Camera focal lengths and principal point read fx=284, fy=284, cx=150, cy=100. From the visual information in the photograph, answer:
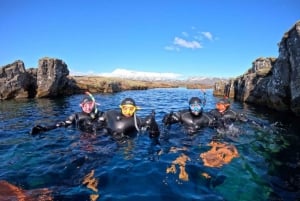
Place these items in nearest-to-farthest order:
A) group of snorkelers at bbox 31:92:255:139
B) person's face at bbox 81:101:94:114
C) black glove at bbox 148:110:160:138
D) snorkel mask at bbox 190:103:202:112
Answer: black glove at bbox 148:110:160:138
group of snorkelers at bbox 31:92:255:139
snorkel mask at bbox 190:103:202:112
person's face at bbox 81:101:94:114

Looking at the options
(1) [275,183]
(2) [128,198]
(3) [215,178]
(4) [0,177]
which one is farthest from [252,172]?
(4) [0,177]

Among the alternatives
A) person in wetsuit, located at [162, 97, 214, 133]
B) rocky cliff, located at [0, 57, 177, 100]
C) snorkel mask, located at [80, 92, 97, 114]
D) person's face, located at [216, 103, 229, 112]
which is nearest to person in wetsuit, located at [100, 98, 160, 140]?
snorkel mask, located at [80, 92, 97, 114]

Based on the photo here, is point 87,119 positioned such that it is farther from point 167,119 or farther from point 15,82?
point 15,82

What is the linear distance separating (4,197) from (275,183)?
6.08m

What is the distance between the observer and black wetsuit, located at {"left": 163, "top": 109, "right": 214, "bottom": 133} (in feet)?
39.5

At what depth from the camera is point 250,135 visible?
1212cm

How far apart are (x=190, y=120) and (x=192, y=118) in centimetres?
13

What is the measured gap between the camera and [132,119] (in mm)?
11031

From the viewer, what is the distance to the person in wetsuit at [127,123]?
10695 mm

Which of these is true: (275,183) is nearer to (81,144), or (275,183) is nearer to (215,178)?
(215,178)

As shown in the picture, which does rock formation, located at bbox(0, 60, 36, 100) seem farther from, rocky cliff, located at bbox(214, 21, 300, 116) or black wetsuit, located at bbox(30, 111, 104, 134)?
rocky cliff, located at bbox(214, 21, 300, 116)

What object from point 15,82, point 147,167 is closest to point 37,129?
point 147,167

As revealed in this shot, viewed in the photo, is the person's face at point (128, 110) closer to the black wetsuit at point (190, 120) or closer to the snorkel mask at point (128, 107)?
the snorkel mask at point (128, 107)

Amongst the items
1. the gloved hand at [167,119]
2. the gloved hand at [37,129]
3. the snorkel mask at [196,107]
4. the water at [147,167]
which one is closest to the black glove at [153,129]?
the water at [147,167]
